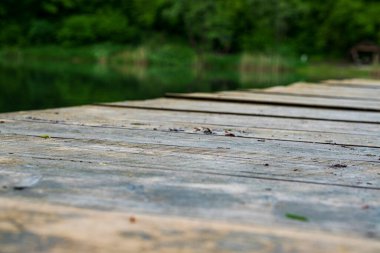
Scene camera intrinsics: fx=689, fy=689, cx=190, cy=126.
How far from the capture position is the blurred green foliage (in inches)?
1009

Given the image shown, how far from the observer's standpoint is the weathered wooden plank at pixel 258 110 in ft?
10.6

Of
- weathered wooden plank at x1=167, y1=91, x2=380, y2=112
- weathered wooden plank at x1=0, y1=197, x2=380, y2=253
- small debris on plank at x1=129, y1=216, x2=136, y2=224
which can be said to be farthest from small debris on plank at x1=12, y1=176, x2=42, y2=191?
weathered wooden plank at x1=167, y1=91, x2=380, y2=112

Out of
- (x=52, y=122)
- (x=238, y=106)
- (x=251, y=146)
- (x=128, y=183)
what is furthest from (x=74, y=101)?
(x=128, y=183)

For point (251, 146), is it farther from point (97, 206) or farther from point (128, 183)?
point (97, 206)

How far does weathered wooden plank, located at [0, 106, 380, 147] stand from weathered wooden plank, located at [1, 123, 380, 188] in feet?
0.54

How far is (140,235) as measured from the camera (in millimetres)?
1047

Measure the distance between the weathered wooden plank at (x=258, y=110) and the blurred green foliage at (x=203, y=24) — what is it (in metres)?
21.3

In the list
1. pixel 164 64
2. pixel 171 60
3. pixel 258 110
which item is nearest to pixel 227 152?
pixel 258 110

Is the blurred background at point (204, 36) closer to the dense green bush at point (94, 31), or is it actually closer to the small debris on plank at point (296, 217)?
the dense green bush at point (94, 31)

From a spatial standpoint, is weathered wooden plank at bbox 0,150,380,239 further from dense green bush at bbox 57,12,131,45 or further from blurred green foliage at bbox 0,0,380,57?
dense green bush at bbox 57,12,131,45

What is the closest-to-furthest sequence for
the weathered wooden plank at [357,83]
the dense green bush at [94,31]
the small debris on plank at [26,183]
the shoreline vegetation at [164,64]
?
the small debris on plank at [26,183]
the weathered wooden plank at [357,83]
the shoreline vegetation at [164,64]
the dense green bush at [94,31]

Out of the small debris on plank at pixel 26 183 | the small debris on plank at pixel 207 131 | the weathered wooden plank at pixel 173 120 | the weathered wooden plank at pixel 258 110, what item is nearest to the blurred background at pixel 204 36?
the weathered wooden plank at pixel 258 110

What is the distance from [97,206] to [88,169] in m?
0.37

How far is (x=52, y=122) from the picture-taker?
8.63 ft
